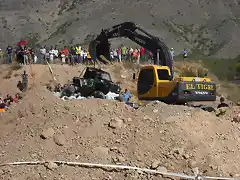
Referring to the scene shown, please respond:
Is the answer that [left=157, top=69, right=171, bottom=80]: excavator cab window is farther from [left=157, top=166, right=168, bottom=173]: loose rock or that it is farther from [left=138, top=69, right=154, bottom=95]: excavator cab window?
[left=157, top=166, right=168, bottom=173]: loose rock

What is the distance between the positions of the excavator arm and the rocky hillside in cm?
3933

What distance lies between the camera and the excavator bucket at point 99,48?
2106 centimetres

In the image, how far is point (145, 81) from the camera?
18.6 metres

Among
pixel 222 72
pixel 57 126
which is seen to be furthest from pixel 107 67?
pixel 57 126

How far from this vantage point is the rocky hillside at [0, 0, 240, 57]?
6353 cm

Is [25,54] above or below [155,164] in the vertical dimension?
above

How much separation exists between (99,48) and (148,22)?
46.3m

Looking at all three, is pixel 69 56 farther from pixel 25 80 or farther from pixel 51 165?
pixel 51 165

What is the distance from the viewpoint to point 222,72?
39.9m

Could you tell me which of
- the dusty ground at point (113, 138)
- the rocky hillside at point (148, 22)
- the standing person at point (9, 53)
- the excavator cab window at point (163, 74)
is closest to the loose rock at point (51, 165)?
the dusty ground at point (113, 138)

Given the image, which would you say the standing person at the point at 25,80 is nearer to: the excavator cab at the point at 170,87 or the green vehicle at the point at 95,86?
the green vehicle at the point at 95,86

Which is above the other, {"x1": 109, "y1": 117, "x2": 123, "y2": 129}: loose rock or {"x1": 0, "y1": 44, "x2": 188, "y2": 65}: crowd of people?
{"x1": 0, "y1": 44, "x2": 188, "y2": 65}: crowd of people

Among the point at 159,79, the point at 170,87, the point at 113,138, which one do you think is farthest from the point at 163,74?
the point at 113,138

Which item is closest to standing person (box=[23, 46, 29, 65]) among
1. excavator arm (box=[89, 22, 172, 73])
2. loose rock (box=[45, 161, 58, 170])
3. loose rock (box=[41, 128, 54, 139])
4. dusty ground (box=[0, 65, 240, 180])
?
excavator arm (box=[89, 22, 172, 73])
